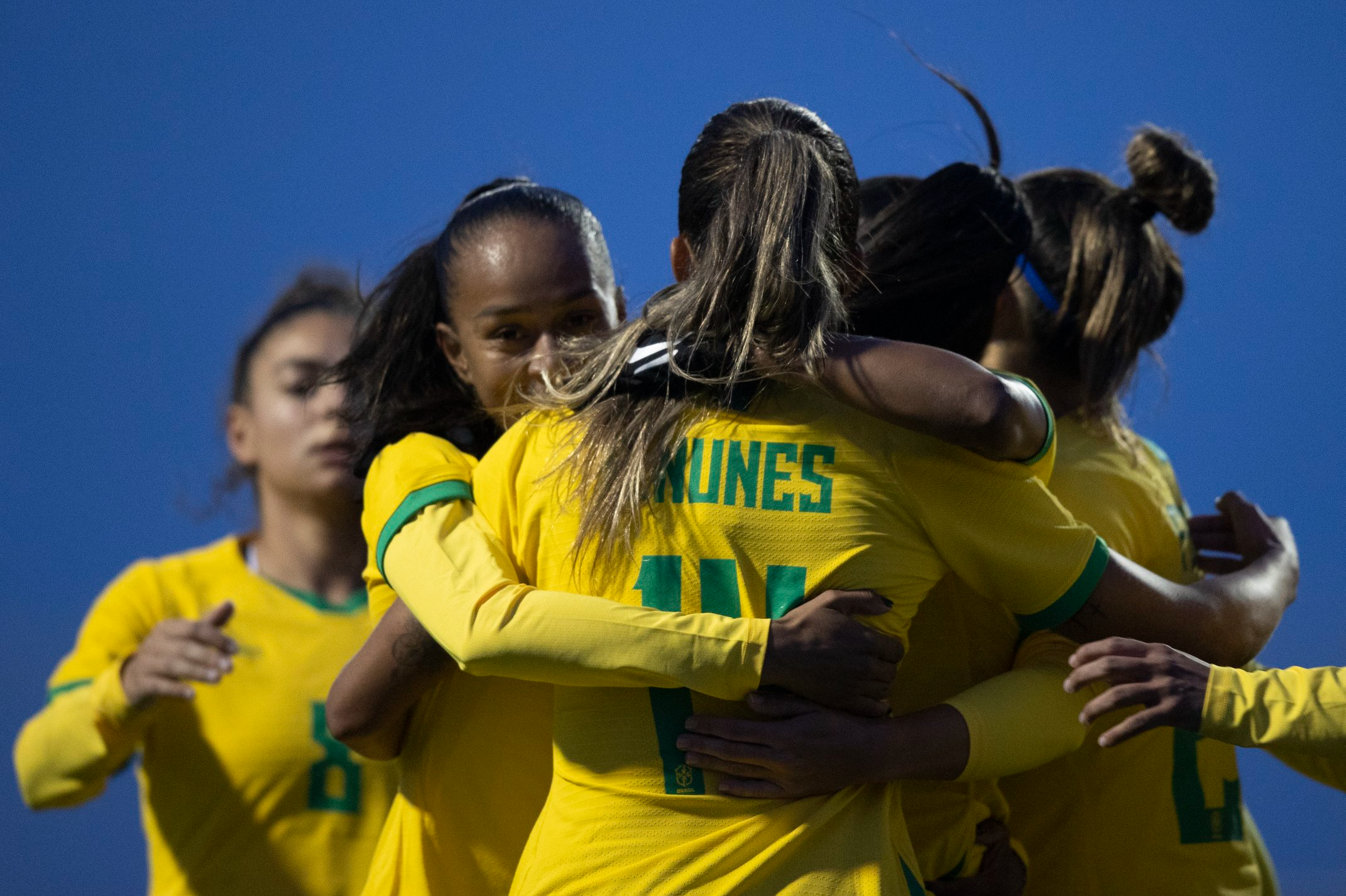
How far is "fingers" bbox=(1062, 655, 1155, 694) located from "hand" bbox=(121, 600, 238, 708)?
1323 mm

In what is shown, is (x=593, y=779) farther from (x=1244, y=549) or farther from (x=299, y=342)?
(x=299, y=342)

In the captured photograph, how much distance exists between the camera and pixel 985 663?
1.36m

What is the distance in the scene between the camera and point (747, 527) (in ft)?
3.62

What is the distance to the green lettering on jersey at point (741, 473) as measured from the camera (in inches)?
43.6

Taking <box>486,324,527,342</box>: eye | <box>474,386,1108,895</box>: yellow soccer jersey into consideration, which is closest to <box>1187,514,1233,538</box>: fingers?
<box>474,386,1108,895</box>: yellow soccer jersey

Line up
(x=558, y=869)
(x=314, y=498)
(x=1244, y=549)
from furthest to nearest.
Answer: (x=314, y=498) < (x=1244, y=549) < (x=558, y=869)

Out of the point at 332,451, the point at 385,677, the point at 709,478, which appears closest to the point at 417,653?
the point at 385,677

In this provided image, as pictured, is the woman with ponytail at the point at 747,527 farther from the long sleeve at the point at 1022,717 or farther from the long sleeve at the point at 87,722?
the long sleeve at the point at 87,722

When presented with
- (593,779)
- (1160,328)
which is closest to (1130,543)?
(1160,328)

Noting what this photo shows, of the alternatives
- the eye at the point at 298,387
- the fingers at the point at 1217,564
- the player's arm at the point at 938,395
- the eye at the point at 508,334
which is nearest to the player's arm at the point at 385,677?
the eye at the point at 508,334

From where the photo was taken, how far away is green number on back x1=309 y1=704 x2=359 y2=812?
87.4 inches

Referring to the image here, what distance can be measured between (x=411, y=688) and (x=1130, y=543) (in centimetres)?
89

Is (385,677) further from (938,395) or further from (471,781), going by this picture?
(938,395)

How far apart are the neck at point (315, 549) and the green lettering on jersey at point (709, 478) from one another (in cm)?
153
